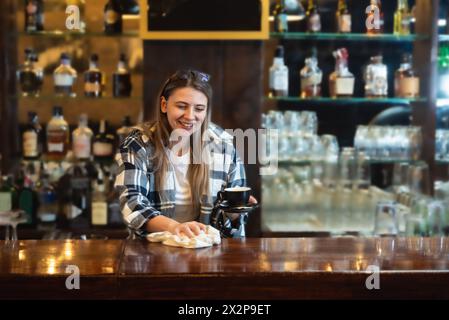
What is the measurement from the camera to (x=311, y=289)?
161 centimetres

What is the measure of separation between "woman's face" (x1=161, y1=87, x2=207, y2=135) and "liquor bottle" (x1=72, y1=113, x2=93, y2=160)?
1.28 metres

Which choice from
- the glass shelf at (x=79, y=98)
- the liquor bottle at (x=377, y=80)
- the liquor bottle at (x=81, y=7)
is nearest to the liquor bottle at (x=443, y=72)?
the liquor bottle at (x=377, y=80)

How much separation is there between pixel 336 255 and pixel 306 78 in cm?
185

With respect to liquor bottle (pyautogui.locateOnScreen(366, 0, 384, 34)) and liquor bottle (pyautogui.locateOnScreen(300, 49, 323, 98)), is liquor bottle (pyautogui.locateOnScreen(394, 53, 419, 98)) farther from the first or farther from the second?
liquor bottle (pyautogui.locateOnScreen(300, 49, 323, 98))

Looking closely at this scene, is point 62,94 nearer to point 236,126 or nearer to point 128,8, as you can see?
point 128,8

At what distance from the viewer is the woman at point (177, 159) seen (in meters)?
2.19

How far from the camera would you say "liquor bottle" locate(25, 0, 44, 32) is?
3459 millimetres

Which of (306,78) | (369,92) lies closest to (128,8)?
(306,78)

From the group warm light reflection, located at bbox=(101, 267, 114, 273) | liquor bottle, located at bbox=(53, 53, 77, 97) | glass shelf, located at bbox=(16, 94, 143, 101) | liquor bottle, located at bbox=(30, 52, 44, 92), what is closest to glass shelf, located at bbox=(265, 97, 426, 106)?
glass shelf, located at bbox=(16, 94, 143, 101)

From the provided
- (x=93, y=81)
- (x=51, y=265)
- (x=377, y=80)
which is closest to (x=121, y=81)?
(x=93, y=81)

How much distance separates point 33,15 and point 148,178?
1610 mm

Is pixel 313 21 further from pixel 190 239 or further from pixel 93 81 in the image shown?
pixel 190 239

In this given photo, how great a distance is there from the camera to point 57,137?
3459 mm
